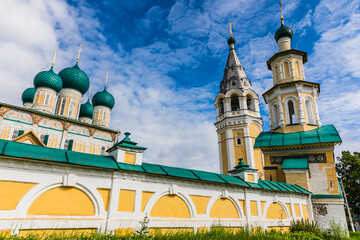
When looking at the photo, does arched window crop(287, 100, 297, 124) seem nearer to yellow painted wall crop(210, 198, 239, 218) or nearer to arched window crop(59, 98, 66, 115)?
yellow painted wall crop(210, 198, 239, 218)

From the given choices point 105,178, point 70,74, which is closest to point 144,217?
point 105,178

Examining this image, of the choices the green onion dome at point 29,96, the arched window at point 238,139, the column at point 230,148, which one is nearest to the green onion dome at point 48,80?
the green onion dome at point 29,96

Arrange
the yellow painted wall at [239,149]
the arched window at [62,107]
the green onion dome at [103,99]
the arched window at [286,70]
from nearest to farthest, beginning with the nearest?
the arched window at [286,70], the yellow painted wall at [239,149], the arched window at [62,107], the green onion dome at [103,99]

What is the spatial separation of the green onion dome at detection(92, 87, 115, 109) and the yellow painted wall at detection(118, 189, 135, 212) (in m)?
25.6

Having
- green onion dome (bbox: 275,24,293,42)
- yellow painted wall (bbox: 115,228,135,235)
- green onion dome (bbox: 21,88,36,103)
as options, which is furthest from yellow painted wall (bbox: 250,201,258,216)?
green onion dome (bbox: 21,88,36,103)

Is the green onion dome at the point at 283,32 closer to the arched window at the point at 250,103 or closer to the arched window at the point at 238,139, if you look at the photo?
the arched window at the point at 250,103

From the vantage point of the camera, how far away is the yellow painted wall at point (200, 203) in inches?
269

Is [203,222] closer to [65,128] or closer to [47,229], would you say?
[47,229]

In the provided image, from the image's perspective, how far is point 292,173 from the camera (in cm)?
1245

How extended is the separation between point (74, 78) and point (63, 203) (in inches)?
951

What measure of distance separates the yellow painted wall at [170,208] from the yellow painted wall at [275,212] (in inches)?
146

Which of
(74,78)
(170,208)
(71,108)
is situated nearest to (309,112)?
(170,208)

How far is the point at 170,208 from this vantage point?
636 cm

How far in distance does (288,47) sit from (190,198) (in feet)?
50.7
